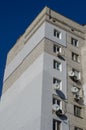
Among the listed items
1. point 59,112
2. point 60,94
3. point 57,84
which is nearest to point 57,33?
point 57,84

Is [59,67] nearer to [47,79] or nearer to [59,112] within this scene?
[47,79]

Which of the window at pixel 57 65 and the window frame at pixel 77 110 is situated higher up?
the window at pixel 57 65

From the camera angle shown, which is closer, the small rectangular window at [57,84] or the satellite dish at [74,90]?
the small rectangular window at [57,84]

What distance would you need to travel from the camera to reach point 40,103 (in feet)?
81.8

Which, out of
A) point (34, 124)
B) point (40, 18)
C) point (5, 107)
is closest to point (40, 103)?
point (34, 124)

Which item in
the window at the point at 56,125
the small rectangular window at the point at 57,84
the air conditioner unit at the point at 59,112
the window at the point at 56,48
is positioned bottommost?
the window at the point at 56,125

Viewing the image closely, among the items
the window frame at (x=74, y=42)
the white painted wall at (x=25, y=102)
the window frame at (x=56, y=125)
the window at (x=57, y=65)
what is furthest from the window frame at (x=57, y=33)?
the window frame at (x=56, y=125)

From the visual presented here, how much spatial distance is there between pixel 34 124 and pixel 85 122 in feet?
16.9

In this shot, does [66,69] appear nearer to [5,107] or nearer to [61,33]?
[61,33]

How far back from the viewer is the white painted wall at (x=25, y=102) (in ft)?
83.6

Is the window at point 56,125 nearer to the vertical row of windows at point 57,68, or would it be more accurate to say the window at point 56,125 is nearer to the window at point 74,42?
the vertical row of windows at point 57,68

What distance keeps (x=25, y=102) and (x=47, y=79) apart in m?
3.34

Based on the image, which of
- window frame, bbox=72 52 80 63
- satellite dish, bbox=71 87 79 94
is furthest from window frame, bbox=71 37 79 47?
satellite dish, bbox=71 87 79 94

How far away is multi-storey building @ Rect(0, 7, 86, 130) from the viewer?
25.5 meters
